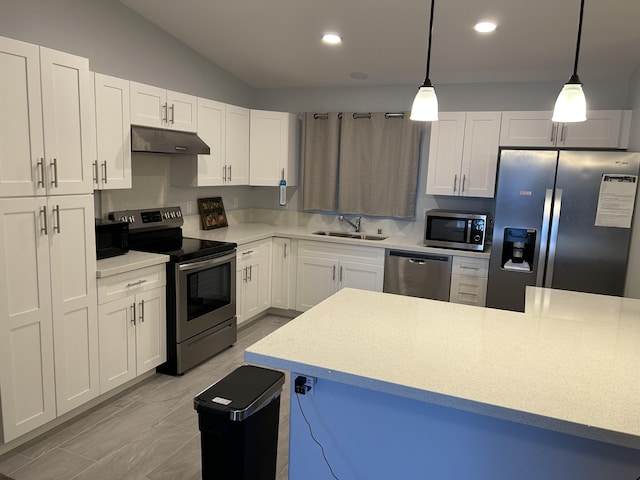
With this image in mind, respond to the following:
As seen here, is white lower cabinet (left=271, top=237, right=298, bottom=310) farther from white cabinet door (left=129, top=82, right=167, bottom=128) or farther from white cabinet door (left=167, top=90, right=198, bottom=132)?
white cabinet door (left=129, top=82, right=167, bottom=128)

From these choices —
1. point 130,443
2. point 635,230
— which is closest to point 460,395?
point 130,443

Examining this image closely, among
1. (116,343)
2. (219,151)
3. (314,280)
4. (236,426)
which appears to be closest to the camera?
(236,426)

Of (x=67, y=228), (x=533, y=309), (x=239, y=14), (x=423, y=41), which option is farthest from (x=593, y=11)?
(x=67, y=228)

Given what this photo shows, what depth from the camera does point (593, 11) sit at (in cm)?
285

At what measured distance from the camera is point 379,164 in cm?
464

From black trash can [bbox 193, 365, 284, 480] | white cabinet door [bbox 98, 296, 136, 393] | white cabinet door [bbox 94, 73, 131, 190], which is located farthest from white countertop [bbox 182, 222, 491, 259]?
black trash can [bbox 193, 365, 284, 480]

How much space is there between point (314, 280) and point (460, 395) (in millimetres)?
3282

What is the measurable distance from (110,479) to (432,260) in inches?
114

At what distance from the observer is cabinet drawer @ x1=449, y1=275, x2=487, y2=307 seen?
12.7 feet

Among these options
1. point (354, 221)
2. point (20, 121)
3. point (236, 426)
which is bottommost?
point (236, 426)

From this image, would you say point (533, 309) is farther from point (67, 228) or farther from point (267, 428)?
point (67, 228)

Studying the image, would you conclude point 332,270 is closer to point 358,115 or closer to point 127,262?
point 358,115

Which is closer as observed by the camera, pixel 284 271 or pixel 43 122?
pixel 43 122

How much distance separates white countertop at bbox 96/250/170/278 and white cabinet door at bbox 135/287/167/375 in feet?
0.68
